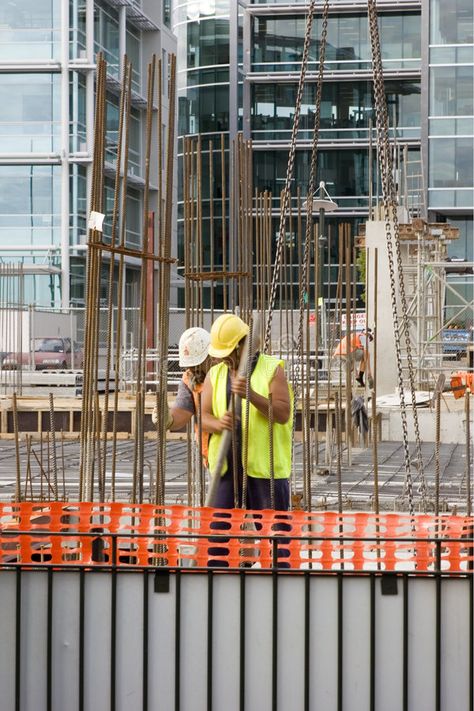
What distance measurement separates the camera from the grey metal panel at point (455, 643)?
3578 millimetres

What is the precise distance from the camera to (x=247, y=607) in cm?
362

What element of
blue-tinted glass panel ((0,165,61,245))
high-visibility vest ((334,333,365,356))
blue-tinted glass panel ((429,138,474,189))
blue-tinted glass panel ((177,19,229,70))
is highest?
blue-tinted glass panel ((177,19,229,70))

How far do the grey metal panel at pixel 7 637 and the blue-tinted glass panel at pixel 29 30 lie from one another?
37.4m

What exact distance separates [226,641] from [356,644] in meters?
0.38

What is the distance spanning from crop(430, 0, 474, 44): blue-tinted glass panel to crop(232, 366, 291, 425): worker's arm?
125 feet

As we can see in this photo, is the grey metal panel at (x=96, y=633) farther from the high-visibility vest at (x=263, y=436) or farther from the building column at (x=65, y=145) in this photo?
the building column at (x=65, y=145)

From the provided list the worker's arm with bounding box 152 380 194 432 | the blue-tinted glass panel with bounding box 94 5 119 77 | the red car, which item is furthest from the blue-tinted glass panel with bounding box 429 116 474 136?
the worker's arm with bounding box 152 380 194 432

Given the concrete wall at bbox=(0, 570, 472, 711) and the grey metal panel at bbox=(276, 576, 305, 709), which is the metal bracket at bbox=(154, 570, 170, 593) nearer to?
the concrete wall at bbox=(0, 570, 472, 711)

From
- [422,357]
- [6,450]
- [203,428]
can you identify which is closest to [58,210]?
[422,357]

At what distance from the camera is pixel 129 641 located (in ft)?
12.0

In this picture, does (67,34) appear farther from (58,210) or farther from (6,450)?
(6,450)

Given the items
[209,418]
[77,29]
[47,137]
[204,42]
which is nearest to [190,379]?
[209,418]

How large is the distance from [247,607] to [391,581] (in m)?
0.42

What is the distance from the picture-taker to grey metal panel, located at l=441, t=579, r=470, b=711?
3578 mm
